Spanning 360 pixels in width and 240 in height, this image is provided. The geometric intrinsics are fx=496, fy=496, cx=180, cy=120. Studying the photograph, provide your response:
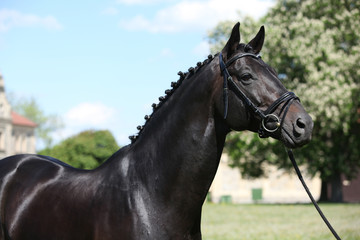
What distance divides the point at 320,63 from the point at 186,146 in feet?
87.7

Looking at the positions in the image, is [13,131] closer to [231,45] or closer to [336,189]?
[336,189]

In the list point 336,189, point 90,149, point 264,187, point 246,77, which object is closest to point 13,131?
point 264,187

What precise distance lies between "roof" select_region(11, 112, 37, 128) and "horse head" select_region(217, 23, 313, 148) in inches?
3337

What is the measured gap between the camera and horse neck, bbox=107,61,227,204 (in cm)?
376

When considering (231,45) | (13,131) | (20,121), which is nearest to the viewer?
(231,45)

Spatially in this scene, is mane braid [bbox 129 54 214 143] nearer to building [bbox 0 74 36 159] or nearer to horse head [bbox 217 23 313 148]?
horse head [bbox 217 23 313 148]

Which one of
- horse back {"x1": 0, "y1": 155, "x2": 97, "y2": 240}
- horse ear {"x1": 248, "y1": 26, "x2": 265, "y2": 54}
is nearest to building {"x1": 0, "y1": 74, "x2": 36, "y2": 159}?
horse back {"x1": 0, "y1": 155, "x2": 97, "y2": 240}

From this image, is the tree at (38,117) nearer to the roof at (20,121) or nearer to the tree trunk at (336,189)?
the roof at (20,121)

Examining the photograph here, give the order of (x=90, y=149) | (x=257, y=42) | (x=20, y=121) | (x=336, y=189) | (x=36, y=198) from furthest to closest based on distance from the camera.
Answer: (x=20, y=121) → (x=336, y=189) → (x=90, y=149) → (x=36, y=198) → (x=257, y=42)

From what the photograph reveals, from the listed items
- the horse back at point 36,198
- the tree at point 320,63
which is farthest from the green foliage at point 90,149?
the horse back at point 36,198

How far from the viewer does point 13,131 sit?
8706 centimetres

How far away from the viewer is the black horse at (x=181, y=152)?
144 inches

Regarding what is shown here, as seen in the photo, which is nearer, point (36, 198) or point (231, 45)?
point (231, 45)

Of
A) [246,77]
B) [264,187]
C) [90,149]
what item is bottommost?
[246,77]
